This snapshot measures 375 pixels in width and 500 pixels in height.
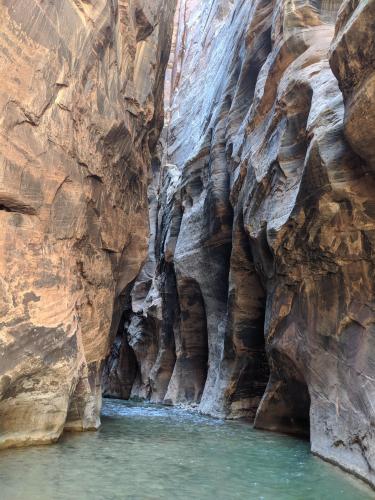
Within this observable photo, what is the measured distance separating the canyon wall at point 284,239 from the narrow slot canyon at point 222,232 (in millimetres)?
53

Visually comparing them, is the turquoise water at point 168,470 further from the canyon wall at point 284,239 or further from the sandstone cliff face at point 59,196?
the sandstone cliff face at point 59,196

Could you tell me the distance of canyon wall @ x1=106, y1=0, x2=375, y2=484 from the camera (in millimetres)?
8469

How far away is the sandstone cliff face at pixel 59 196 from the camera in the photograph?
27.3 ft

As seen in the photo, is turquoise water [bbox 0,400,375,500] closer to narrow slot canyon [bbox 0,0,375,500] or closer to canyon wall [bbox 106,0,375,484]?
narrow slot canyon [bbox 0,0,375,500]

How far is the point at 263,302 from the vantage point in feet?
53.4

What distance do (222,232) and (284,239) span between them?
25.1 ft

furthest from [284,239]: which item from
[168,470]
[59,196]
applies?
[168,470]

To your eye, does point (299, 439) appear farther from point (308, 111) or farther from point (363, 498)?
point (308, 111)

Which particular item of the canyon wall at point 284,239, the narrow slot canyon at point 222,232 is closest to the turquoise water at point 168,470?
the narrow slot canyon at point 222,232

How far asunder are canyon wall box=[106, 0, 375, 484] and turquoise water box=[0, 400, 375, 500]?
0.89 meters

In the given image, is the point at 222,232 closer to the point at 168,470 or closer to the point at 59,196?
the point at 59,196

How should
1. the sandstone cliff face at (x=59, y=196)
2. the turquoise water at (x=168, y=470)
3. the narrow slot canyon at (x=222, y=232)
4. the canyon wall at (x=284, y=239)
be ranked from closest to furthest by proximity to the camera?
the turquoise water at (x=168, y=470)
the narrow slot canyon at (x=222, y=232)
the sandstone cliff face at (x=59, y=196)
the canyon wall at (x=284, y=239)

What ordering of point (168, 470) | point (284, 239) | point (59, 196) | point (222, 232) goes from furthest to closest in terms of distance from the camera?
point (222, 232), point (284, 239), point (59, 196), point (168, 470)

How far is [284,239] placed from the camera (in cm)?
1131
